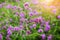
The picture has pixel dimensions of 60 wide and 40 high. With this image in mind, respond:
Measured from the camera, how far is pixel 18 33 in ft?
10.9

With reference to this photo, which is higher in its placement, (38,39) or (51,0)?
(51,0)

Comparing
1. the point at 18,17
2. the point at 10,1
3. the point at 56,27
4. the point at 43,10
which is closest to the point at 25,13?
the point at 18,17

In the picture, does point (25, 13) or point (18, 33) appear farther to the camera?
point (25, 13)

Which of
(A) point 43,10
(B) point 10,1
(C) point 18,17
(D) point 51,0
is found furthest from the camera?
(B) point 10,1

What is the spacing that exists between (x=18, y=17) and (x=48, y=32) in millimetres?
671

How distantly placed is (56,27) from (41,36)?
353 millimetres

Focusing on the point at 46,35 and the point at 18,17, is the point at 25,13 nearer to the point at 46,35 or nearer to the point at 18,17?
the point at 18,17

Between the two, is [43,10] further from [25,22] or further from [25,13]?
[25,22]

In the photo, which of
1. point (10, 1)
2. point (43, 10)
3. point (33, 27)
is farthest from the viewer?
point (10, 1)

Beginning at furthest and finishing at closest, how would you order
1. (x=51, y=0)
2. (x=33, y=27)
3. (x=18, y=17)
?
(x=51, y=0), (x=18, y=17), (x=33, y=27)

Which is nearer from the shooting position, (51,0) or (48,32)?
(48,32)

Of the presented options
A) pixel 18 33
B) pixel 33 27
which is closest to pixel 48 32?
pixel 33 27

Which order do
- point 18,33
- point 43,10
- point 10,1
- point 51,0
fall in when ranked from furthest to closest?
point 10,1 → point 51,0 → point 43,10 → point 18,33

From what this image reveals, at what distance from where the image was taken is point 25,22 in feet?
11.7
